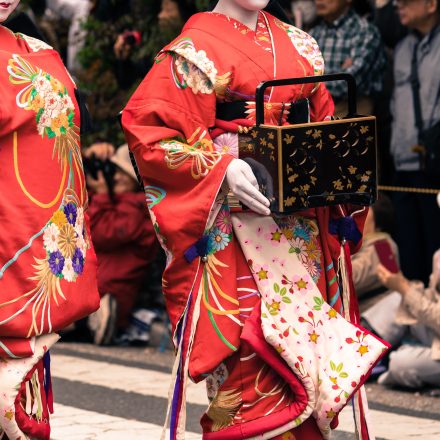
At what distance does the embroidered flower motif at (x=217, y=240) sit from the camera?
16.9 ft

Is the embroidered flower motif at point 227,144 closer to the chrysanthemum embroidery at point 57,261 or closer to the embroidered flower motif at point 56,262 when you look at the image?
the chrysanthemum embroidery at point 57,261

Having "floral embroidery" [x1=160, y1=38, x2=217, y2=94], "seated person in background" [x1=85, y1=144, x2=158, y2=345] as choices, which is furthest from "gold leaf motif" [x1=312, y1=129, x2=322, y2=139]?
"seated person in background" [x1=85, y1=144, x2=158, y2=345]

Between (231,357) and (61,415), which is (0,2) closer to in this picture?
(231,357)

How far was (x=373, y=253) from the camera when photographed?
7.98 metres

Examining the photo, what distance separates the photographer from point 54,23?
461 inches

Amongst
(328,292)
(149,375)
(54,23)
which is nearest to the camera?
(328,292)

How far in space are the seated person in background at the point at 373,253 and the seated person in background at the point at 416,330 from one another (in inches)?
9.6

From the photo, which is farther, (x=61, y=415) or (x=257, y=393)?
(x=61, y=415)

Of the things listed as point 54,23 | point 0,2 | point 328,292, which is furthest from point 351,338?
point 54,23

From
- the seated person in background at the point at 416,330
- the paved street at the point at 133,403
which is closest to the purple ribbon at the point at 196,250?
the paved street at the point at 133,403

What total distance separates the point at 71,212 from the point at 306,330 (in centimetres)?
92

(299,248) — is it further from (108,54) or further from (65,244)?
(108,54)

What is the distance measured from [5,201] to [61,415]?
2334 millimetres

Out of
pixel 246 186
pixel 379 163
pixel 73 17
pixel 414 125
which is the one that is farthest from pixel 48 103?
pixel 73 17
